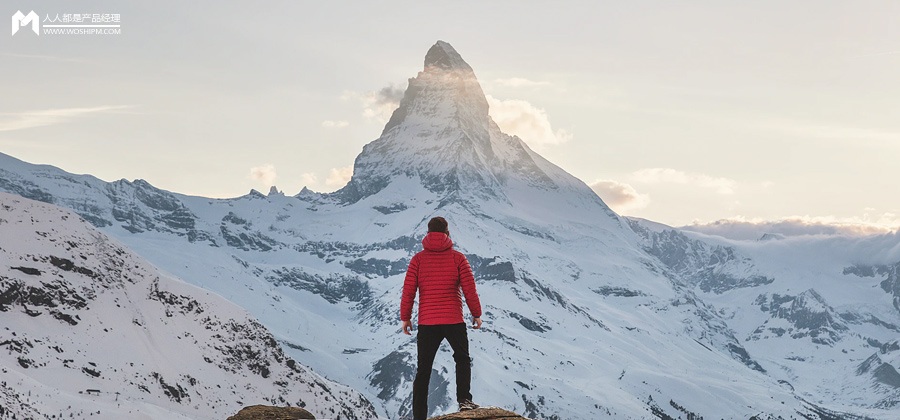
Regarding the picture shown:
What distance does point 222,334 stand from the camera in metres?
172

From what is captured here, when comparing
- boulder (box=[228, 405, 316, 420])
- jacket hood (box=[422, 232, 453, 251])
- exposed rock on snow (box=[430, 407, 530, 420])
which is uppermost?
jacket hood (box=[422, 232, 453, 251])

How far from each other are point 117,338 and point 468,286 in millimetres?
130762

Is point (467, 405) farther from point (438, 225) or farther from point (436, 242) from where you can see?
point (438, 225)

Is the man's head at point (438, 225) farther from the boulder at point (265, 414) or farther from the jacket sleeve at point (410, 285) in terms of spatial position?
the boulder at point (265, 414)

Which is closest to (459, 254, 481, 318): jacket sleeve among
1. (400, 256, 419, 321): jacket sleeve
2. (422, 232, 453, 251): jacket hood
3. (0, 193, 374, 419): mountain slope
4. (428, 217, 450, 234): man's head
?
(422, 232, 453, 251): jacket hood

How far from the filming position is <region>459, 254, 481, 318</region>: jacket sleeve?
1219 inches

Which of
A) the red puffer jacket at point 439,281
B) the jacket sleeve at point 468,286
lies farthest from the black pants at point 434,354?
the jacket sleeve at point 468,286

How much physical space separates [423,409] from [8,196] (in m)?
150

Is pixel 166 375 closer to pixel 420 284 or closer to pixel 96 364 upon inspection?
pixel 96 364

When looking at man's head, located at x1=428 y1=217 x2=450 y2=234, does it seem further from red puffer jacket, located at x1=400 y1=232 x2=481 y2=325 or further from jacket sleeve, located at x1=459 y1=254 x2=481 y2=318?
jacket sleeve, located at x1=459 y1=254 x2=481 y2=318

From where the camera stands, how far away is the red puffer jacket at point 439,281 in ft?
103

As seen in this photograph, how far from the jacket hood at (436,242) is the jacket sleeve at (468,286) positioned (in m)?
0.64

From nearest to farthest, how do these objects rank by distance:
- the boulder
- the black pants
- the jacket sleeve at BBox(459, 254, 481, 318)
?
the jacket sleeve at BBox(459, 254, 481, 318) < the black pants < the boulder

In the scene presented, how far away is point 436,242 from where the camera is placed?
102ft
